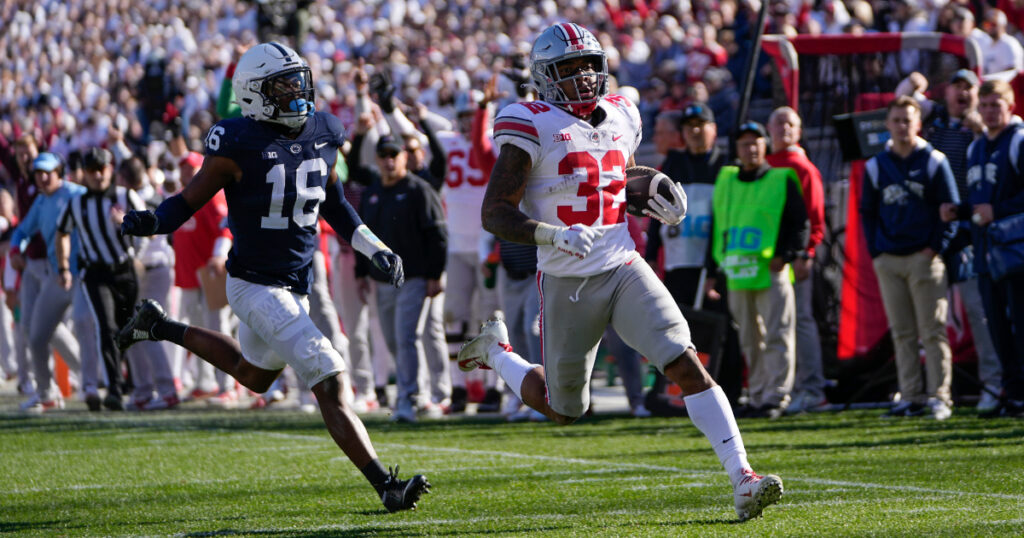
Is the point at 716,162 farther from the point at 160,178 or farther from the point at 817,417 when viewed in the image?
the point at 160,178

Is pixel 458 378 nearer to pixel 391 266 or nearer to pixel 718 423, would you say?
pixel 391 266

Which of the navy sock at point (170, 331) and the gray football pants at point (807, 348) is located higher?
the navy sock at point (170, 331)

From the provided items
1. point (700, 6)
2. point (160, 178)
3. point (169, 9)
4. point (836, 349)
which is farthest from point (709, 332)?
point (169, 9)

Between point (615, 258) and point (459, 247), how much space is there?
523 cm

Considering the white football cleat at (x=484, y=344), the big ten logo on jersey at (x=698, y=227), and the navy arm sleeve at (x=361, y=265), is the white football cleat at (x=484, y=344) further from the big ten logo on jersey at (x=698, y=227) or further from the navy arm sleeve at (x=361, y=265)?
the navy arm sleeve at (x=361, y=265)

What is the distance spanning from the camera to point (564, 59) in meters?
5.35

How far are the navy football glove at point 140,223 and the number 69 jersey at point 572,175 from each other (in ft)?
4.63

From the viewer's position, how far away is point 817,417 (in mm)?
9117

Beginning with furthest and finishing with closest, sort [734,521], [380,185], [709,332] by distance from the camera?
[380,185] < [709,332] < [734,521]

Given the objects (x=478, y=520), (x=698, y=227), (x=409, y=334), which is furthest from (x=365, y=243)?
(x=698, y=227)

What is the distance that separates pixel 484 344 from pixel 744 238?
3.34 meters

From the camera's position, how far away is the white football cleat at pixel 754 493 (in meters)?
4.93

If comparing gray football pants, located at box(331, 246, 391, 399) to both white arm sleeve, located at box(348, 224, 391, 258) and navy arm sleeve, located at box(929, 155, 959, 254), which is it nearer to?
navy arm sleeve, located at box(929, 155, 959, 254)

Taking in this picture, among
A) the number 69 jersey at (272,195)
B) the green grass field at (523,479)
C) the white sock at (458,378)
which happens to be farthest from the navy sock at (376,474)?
the white sock at (458,378)
